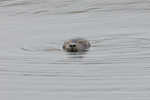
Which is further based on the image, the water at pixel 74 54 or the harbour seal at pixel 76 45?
the harbour seal at pixel 76 45

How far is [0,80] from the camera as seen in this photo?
8.82m

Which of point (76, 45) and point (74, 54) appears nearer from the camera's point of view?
point (74, 54)

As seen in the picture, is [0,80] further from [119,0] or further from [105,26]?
[119,0]

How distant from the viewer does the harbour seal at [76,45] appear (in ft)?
41.9

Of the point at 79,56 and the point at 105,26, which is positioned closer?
the point at 79,56

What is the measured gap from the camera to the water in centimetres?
802

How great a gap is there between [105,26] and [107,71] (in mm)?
7004

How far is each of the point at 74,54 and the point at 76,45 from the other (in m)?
0.77

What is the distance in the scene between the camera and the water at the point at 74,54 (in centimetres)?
802

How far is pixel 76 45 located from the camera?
511 inches

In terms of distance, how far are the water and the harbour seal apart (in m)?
0.20

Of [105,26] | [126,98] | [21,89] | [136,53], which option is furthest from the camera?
[105,26]

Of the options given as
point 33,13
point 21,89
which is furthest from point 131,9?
point 21,89

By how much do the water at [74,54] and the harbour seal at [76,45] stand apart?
196 millimetres
